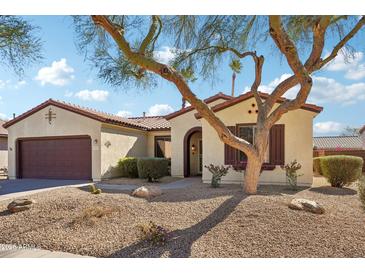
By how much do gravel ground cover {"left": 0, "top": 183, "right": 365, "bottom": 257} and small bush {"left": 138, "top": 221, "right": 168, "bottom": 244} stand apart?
0.40 ft

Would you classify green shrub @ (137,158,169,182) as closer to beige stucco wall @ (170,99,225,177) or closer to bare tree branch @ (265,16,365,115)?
beige stucco wall @ (170,99,225,177)

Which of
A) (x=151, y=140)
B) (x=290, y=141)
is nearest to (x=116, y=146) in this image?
(x=151, y=140)

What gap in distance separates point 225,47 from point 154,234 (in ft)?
23.0

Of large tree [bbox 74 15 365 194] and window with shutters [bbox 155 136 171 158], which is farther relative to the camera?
window with shutters [bbox 155 136 171 158]

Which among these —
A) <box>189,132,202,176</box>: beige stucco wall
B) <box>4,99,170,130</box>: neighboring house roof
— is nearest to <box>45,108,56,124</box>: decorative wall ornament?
<box>4,99,170,130</box>: neighboring house roof

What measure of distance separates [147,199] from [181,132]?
8065 millimetres

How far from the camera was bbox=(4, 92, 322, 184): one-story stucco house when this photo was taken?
1294 cm

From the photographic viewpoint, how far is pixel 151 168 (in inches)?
552

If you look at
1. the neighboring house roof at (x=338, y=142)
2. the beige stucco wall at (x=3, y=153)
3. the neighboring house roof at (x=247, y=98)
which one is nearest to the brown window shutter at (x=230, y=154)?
the neighboring house roof at (x=247, y=98)

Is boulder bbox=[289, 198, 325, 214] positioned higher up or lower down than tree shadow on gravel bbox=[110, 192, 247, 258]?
higher up

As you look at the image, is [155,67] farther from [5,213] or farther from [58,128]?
[58,128]
